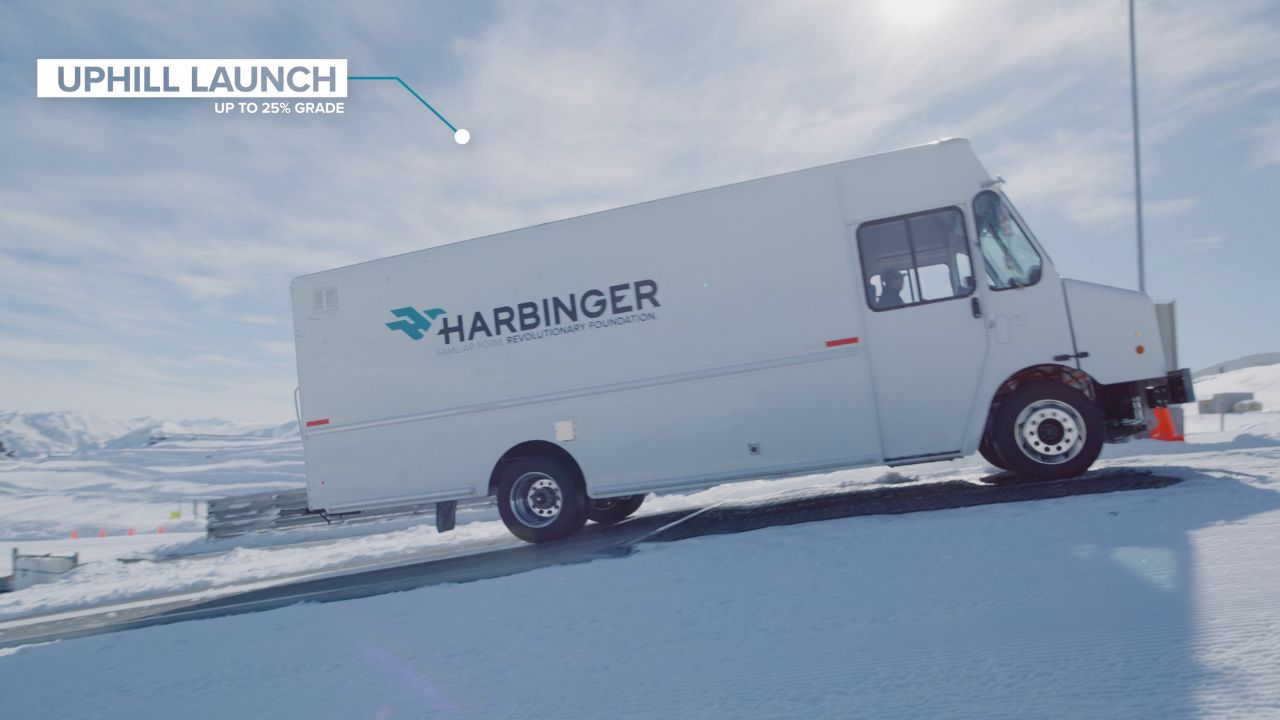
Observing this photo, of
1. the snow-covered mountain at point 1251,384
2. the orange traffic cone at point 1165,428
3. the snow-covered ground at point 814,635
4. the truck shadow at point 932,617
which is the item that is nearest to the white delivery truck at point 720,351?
the truck shadow at point 932,617

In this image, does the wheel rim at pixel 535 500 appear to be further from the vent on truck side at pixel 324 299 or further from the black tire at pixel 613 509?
the vent on truck side at pixel 324 299

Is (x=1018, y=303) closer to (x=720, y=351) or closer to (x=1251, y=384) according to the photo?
(x=720, y=351)

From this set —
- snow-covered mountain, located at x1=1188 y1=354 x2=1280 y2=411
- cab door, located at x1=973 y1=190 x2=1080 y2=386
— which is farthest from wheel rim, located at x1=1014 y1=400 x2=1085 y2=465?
snow-covered mountain, located at x1=1188 y1=354 x2=1280 y2=411

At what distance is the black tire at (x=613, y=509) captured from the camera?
33.4 ft

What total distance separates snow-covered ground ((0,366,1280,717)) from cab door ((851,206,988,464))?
1748mm

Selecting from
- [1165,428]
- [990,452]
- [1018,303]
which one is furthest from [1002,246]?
[1165,428]

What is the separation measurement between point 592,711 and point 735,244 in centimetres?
609

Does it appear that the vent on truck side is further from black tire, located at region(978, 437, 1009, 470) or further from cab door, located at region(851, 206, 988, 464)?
→ black tire, located at region(978, 437, 1009, 470)

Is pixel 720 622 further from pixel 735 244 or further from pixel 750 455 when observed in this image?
pixel 735 244

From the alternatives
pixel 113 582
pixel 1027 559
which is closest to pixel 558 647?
pixel 1027 559

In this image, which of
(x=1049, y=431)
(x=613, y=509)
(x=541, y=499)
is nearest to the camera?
(x=1049, y=431)

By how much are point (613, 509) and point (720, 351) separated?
3.11 metres

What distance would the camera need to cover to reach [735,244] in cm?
852

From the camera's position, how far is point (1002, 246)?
7910 mm
